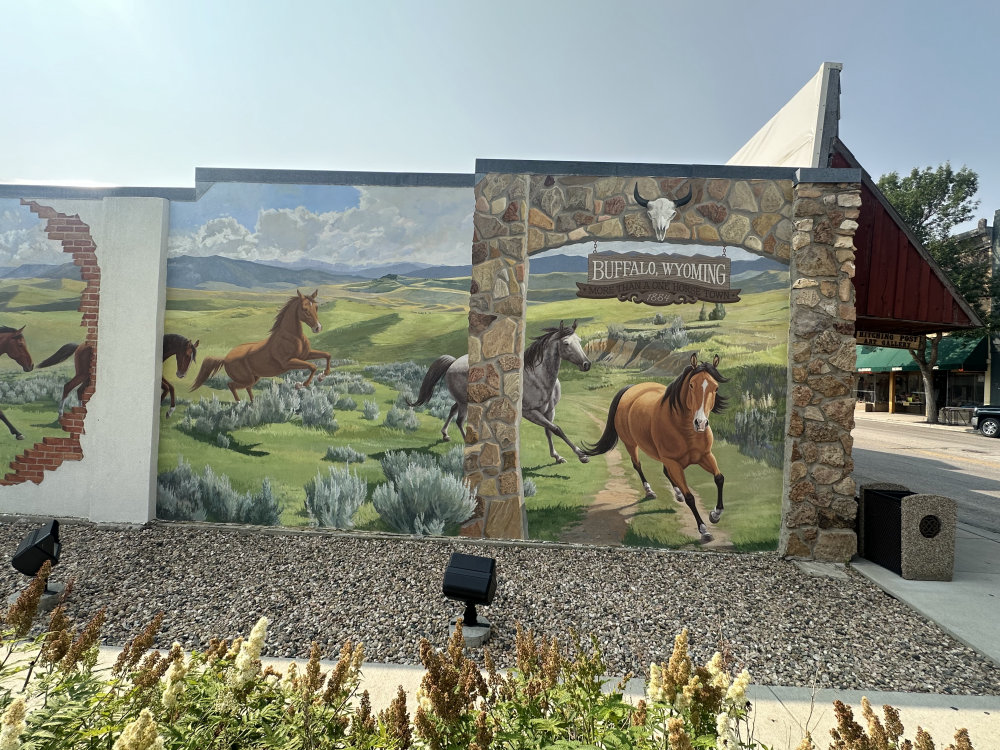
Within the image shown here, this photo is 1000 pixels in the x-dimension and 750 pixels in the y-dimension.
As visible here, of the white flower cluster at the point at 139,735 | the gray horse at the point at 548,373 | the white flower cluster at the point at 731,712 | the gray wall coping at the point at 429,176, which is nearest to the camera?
the white flower cluster at the point at 139,735

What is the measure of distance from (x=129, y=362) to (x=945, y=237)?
114ft

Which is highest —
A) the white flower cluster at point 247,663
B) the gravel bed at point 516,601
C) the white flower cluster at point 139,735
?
the white flower cluster at point 139,735

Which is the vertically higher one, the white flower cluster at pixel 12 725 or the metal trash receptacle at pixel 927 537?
the white flower cluster at pixel 12 725

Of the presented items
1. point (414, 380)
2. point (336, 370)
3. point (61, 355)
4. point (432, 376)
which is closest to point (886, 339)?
point (432, 376)

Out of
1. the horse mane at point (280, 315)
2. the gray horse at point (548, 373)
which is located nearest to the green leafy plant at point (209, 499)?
the horse mane at point (280, 315)

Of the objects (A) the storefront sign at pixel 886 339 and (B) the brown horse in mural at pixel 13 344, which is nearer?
(B) the brown horse in mural at pixel 13 344

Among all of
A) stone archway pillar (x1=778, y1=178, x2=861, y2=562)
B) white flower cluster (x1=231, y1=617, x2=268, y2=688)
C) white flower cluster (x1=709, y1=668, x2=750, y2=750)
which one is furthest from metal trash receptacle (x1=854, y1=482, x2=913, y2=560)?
white flower cluster (x1=231, y1=617, x2=268, y2=688)

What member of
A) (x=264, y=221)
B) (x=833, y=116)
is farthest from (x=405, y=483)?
(x=833, y=116)

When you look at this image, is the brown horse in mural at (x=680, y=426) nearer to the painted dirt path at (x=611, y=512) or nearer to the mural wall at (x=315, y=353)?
the painted dirt path at (x=611, y=512)

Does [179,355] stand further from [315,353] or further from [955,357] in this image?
[955,357]

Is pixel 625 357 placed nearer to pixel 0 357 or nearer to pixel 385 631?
pixel 385 631

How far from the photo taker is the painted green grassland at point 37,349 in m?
6.48

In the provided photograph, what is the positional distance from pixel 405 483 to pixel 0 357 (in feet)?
19.1

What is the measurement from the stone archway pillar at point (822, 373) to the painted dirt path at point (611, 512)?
48.6 inches
